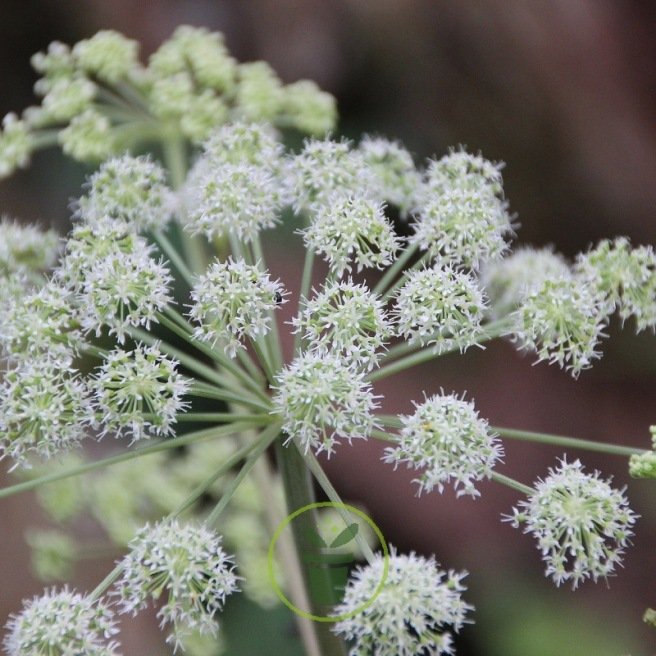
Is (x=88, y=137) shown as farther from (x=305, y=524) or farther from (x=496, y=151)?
(x=496, y=151)

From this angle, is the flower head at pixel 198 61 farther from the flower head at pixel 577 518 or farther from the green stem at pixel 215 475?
the flower head at pixel 577 518

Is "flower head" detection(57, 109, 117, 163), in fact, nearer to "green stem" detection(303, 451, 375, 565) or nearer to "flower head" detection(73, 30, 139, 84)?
"flower head" detection(73, 30, 139, 84)

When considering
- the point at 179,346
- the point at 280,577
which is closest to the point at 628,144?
the point at 179,346

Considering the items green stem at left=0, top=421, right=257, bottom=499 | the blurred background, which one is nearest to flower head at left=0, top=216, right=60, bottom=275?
green stem at left=0, top=421, right=257, bottom=499

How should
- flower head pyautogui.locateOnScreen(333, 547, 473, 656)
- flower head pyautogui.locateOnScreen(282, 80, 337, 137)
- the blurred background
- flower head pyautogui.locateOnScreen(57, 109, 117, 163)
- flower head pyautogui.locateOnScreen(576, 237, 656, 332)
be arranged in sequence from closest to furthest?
1. flower head pyautogui.locateOnScreen(333, 547, 473, 656)
2. flower head pyautogui.locateOnScreen(576, 237, 656, 332)
3. flower head pyautogui.locateOnScreen(57, 109, 117, 163)
4. flower head pyautogui.locateOnScreen(282, 80, 337, 137)
5. the blurred background

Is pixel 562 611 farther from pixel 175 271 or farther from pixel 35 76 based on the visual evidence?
pixel 35 76

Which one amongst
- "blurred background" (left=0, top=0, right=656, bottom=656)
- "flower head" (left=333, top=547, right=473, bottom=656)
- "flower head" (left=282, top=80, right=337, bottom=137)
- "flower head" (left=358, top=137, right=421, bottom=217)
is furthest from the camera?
"blurred background" (left=0, top=0, right=656, bottom=656)
